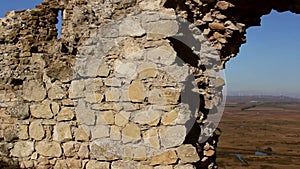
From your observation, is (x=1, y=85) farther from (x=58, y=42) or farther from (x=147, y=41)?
(x=147, y=41)

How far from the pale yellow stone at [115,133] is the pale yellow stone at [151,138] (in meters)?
0.31

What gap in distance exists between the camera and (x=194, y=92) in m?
3.92

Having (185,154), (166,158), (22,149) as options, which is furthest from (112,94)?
(22,149)

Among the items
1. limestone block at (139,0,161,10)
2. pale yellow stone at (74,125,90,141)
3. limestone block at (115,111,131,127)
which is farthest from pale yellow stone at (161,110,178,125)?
limestone block at (139,0,161,10)

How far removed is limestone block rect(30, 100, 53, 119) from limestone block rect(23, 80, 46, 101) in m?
0.08

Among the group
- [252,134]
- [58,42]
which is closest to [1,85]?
[58,42]

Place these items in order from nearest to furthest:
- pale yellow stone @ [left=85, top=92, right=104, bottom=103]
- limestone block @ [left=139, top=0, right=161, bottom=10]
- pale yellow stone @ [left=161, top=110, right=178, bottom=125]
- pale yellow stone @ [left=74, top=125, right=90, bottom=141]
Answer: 1. pale yellow stone @ [left=161, top=110, right=178, bottom=125]
2. limestone block @ [left=139, top=0, right=161, bottom=10]
3. pale yellow stone @ [left=85, top=92, right=104, bottom=103]
4. pale yellow stone @ [left=74, top=125, right=90, bottom=141]

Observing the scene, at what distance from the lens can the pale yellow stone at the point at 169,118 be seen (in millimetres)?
3676

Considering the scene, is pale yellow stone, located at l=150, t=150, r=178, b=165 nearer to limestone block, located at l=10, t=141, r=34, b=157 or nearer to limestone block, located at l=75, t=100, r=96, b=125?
limestone block, located at l=75, t=100, r=96, b=125

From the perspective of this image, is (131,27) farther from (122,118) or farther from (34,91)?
(34,91)

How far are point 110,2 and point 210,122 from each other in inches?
69.9

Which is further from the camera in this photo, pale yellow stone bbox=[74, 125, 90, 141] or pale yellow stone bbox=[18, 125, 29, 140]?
pale yellow stone bbox=[18, 125, 29, 140]

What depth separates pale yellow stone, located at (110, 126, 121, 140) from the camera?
12.8ft

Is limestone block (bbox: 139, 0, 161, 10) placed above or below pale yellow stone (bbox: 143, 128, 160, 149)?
above
